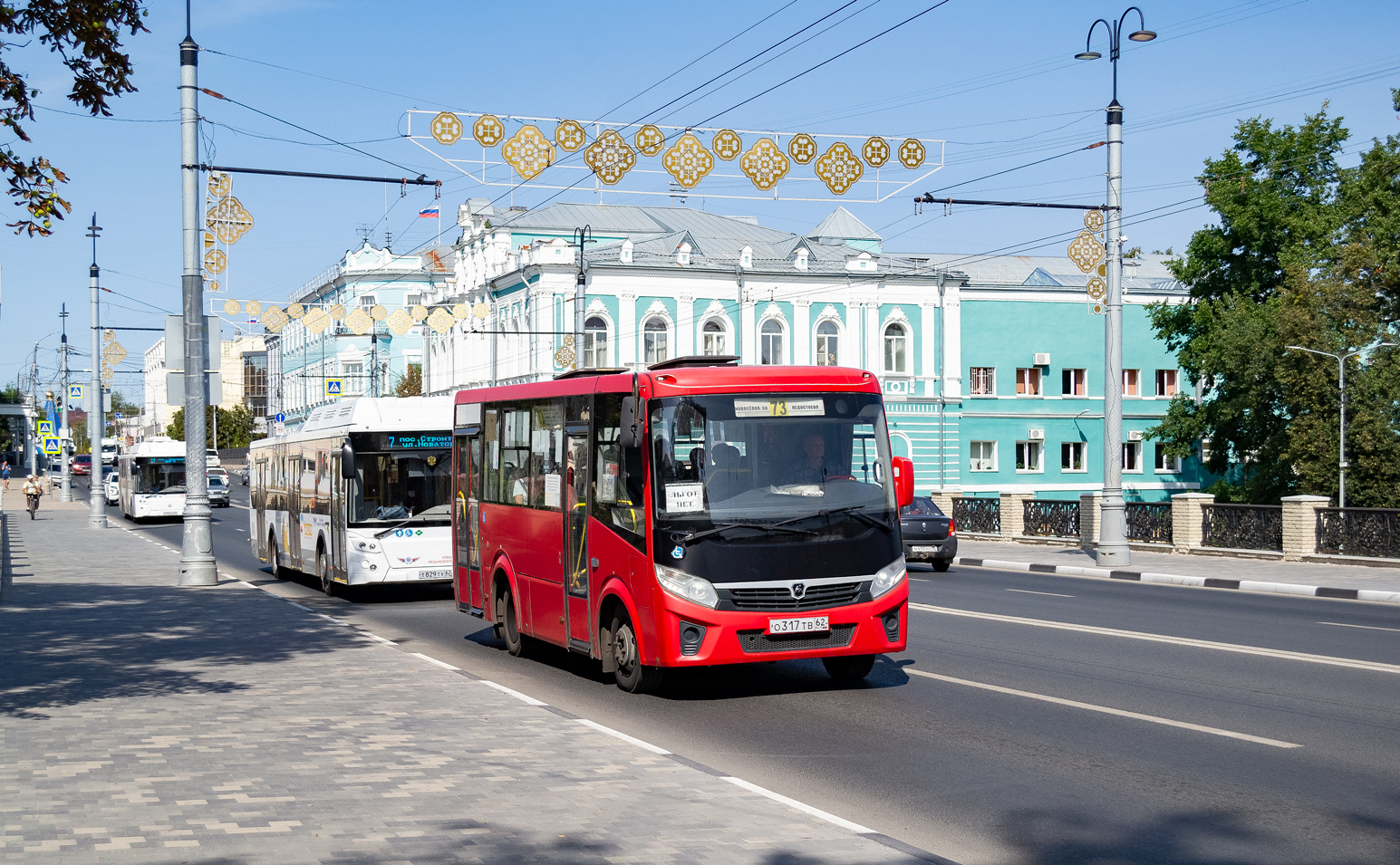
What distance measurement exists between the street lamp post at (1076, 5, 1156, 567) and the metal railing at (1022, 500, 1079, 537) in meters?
7.18

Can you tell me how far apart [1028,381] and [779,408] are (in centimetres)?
5705

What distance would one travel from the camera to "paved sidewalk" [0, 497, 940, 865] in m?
6.07

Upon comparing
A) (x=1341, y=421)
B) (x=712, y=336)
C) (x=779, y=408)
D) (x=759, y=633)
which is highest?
(x=712, y=336)

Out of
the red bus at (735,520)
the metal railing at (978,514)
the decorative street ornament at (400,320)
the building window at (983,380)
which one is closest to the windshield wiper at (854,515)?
the red bus at (735,520)

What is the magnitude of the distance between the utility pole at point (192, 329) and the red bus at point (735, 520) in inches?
449

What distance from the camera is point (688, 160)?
1953 cm

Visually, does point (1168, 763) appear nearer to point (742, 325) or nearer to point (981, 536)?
point (981, 536)

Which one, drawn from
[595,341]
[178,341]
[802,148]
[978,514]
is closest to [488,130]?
[802,148]

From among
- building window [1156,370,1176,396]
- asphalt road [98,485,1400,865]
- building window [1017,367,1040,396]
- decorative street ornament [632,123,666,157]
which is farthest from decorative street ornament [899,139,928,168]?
building window [1156,370,1176,396]

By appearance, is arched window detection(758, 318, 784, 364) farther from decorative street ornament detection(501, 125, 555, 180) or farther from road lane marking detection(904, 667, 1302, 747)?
road lane marking detection(904, 667, 1302, 747)

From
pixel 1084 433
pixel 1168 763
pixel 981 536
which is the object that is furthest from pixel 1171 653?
pixel 1084 433

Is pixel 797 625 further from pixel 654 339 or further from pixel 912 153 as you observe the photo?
pixel 654 339

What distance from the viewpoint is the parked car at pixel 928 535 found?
26.6 m

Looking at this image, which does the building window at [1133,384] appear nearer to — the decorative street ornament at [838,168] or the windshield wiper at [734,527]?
the decorative street ornament at [838,168]
